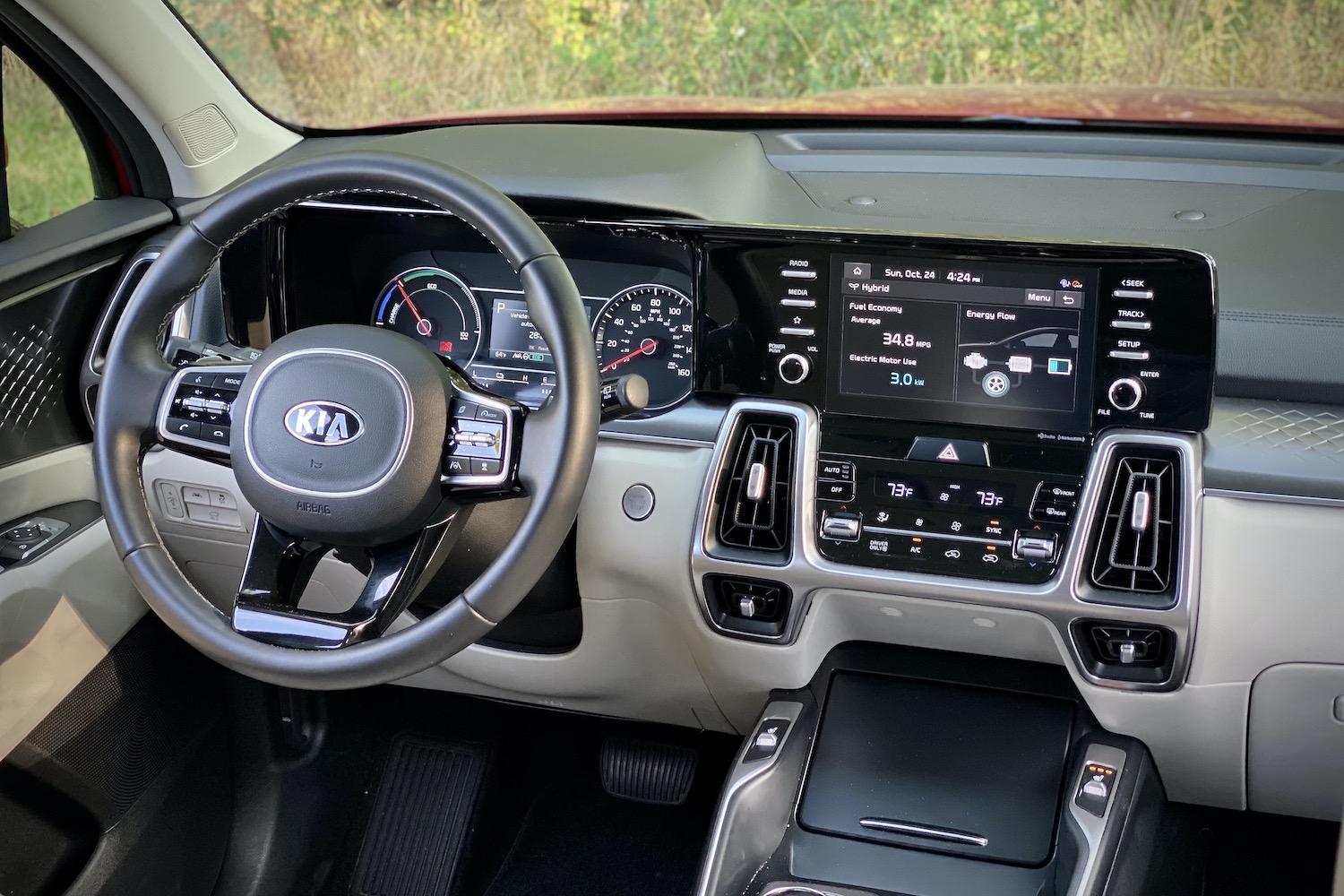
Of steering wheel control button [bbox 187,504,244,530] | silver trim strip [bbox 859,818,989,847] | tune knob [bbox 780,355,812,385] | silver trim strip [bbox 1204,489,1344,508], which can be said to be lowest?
silver trim strip [bbox 859,818,989,847]

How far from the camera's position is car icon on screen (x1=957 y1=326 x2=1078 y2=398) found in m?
1.60

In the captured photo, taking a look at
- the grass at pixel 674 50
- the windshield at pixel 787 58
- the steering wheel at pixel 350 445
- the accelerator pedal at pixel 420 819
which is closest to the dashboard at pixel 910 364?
the steering wheel at pixel 350 445

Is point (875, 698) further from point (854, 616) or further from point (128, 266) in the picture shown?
point (128, 266)

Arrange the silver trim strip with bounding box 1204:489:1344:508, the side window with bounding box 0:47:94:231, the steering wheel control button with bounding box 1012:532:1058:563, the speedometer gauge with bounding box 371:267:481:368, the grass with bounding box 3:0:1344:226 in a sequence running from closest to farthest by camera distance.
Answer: the silver trim strip with bounding box 1204:489:1344:508 → the steering wheel control button with bounding box 1012:532:1058:563 → the speedometer gauge with bounding box 371:267:481:368 → the side window with bounding box 0:47:94:231 → the grass with bounding box 3:0:1344:226

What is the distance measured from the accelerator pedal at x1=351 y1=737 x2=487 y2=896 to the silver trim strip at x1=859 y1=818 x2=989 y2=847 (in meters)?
0.92

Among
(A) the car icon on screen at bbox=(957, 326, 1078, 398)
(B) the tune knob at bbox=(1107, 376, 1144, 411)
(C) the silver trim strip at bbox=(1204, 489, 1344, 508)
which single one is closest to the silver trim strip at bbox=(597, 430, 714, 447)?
(A) the car icon on screen at bbox=(957, 326, 1078, 398)

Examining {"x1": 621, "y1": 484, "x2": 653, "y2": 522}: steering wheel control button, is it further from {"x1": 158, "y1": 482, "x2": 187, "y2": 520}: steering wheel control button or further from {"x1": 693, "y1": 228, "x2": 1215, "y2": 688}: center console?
{"x1": 158, "y1": 482, "x2": 187, "y2": 520}: steering wheel control button

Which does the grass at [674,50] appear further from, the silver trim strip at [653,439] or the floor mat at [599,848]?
the floor mat at [599,848]

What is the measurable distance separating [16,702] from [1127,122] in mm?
2004

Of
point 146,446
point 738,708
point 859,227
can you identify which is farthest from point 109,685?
point 859,227

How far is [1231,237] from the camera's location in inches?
70.1

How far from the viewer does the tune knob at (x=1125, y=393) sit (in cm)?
158

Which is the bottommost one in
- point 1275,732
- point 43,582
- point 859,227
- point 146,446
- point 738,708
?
point 738,708

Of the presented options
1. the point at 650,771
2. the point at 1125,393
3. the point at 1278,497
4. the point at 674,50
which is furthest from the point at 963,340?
the point at 674,50
